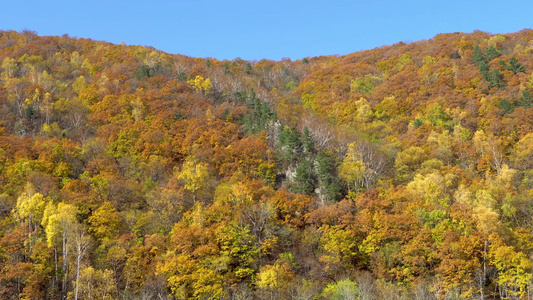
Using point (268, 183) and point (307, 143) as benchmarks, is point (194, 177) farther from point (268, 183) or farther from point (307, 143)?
point (307, 143)

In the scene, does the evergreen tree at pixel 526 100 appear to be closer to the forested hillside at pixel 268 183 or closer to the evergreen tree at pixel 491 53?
the forested hillside at pixel 268 183

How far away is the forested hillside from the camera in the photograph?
37625 mm

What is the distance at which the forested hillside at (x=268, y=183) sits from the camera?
37.6 m

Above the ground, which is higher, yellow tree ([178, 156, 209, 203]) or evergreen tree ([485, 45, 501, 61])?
evergreen tree ([485, 45, 501, 61])

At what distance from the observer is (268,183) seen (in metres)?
54.4

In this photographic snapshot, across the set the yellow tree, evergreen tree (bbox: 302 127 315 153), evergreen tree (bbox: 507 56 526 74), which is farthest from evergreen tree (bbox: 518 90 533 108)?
the yellow tree

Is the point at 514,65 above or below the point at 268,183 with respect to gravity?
above

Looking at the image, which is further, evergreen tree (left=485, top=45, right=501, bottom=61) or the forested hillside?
evergreen tree (left=485, top=45, right=501, bottom=61)

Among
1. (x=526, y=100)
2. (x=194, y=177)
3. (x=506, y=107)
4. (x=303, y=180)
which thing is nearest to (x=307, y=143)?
(x=303, y=180)

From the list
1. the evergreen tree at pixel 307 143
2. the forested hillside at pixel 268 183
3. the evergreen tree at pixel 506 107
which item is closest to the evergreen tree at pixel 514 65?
the forested hillside at pixel 268 183

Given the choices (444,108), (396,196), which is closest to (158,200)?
(396,196)

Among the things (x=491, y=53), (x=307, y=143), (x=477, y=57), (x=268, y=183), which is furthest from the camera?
(x=477, y=57)

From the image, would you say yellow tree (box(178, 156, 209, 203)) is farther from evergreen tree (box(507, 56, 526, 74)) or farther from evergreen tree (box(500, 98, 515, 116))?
evergreen tree (box(507, 56, 526, 74))

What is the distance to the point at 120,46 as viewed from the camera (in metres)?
102
